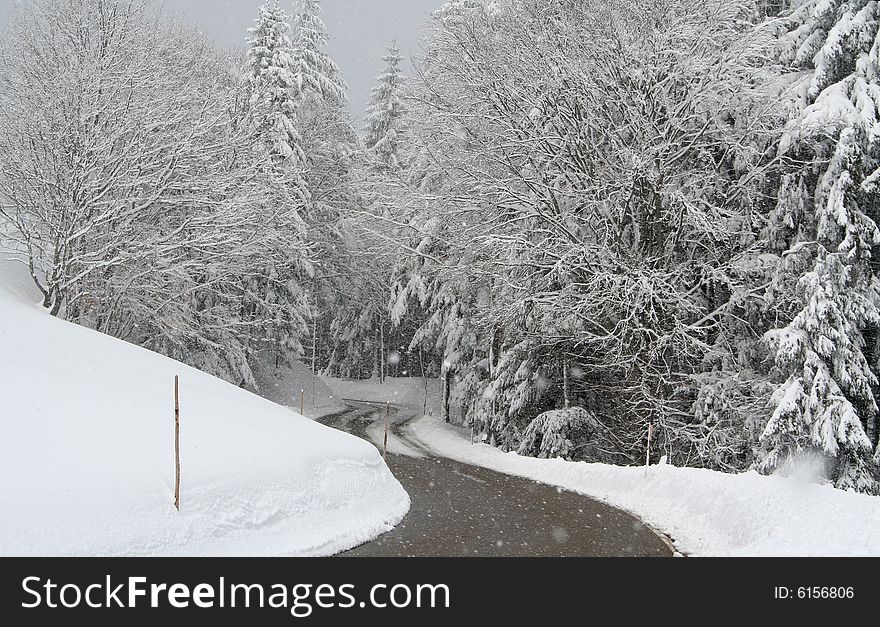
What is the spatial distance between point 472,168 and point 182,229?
8132 mm

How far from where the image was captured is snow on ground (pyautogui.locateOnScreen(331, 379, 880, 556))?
330 inches

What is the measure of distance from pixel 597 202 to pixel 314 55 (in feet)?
76.6

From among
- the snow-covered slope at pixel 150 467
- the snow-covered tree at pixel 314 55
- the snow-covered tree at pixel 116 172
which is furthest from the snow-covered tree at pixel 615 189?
the snow-covered tree at pixel 314 55

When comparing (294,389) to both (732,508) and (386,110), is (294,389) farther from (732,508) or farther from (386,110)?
(732,508)

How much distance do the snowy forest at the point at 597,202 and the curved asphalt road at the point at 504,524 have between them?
5086 mm

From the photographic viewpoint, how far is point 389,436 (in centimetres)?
2720

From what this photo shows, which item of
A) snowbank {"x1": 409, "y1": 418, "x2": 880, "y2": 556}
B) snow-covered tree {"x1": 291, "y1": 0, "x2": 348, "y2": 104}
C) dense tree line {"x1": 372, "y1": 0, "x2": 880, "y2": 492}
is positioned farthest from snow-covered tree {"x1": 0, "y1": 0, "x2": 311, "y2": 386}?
snow-covered tree {"x1": 291, "y1": 0, "x2": 348, "y2": 104}

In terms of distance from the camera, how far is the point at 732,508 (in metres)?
11.0

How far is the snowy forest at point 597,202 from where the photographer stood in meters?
16.4
